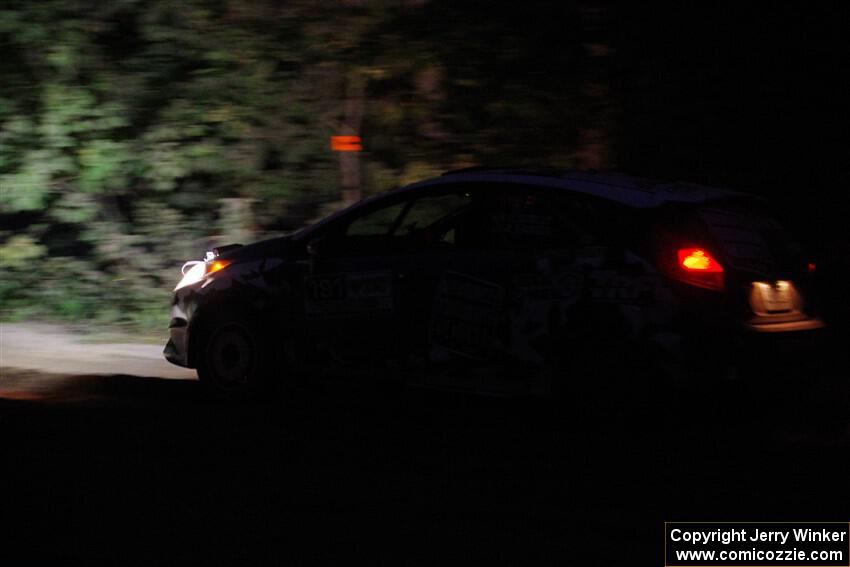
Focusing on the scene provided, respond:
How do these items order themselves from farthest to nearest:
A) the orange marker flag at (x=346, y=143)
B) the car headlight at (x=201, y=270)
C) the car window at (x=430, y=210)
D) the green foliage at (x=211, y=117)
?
the orange marker flag at (x=346, y=143)
the green foliage at (x=211, y=117)
the car headlight at (x=201, y=270)
the car window at (x=430, y=210)

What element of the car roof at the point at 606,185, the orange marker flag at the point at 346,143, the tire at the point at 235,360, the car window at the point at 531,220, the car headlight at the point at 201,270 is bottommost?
the tire at the point at 235,360

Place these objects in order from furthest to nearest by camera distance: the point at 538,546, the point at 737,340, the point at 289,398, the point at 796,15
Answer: the point at 796,15, the point at 289,398, the point at 737,340, the point at 538,546

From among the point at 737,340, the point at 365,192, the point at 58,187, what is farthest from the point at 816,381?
the point at 58,187

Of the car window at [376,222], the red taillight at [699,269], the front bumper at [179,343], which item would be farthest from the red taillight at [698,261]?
the front bumper at [179,343]

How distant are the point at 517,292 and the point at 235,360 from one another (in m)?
2.11

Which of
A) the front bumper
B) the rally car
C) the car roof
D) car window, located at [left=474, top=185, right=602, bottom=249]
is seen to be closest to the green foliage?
the front bumper

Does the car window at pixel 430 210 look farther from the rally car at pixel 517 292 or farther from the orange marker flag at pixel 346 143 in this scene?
the orange marker flag at pixel 346 143

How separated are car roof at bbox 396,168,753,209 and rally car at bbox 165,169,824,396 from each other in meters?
0.01

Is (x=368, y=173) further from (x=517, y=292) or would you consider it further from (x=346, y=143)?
(x=517, y=292)

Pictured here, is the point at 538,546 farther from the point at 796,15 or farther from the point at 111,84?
the point at 111,84

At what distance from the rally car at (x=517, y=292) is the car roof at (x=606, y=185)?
0.01 meters

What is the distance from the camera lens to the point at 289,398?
7848 mm

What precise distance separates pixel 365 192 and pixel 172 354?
10.4ft

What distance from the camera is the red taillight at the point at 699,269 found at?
634 centimetres
